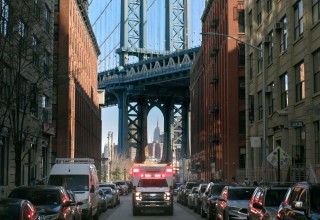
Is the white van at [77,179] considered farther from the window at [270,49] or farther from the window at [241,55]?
the window at [241,55]

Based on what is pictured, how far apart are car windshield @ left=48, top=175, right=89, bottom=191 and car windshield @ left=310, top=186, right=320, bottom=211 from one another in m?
13.4

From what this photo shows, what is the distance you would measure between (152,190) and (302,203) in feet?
63.5

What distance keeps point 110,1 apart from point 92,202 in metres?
107

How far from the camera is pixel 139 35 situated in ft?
386

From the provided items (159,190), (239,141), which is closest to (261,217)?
(159,190)

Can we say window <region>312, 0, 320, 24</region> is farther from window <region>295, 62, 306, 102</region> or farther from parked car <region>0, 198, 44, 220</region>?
parked car <region>0, 198, 44, 220</region>

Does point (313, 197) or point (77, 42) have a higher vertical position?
point (77, 42)

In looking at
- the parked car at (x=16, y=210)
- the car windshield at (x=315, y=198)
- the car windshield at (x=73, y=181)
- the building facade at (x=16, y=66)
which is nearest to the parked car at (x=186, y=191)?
the building facade at (x=16, y=66)

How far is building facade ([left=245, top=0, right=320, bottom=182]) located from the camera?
27484 mm

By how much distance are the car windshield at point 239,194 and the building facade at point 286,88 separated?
273 centimetres

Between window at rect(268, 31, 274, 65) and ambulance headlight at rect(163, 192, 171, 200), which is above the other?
window at rect(268, 31, 274, 65)

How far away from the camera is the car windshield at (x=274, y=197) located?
14.5 m

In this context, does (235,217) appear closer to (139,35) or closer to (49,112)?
(49,112)

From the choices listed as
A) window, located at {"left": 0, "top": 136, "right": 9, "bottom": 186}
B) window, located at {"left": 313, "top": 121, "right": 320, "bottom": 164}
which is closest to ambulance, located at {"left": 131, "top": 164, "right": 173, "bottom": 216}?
window, located at {"left": 0, "top": 136, "right": 9, "bottom": 186}
